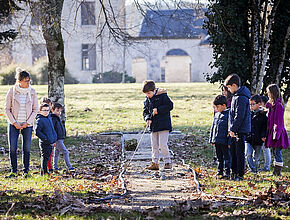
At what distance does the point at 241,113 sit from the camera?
22.8 ft

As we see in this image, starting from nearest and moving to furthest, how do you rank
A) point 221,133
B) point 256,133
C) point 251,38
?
point 221,133 < point 256,133 < point 251,38

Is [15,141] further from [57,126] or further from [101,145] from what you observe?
[101,145]

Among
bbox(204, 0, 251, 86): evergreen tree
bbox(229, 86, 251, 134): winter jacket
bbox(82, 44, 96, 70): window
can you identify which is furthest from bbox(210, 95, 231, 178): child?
bbox(82, 44, 96, 70): window

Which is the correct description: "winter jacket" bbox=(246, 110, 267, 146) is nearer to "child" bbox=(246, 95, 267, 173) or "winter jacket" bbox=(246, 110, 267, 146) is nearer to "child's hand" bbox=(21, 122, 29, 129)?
"child" bbox=(246, 95, 267, 173)

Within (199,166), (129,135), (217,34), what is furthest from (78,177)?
(217,34)

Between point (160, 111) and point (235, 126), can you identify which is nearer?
point (235, 126)

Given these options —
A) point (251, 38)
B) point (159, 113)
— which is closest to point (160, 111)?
point (159, 113)

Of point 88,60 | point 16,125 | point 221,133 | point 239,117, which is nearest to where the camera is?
point 239,117

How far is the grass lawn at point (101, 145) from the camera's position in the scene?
621 cm

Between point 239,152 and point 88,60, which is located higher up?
point 88,60

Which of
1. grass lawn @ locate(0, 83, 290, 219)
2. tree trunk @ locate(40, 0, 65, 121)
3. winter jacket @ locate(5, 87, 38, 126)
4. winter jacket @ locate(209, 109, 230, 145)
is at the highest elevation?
tree trunk @ locate(40, 0, 65, 121)

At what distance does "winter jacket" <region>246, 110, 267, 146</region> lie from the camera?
8062mm

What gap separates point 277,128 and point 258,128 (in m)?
0.49

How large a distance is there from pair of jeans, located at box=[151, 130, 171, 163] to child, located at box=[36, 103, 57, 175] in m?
1.83
